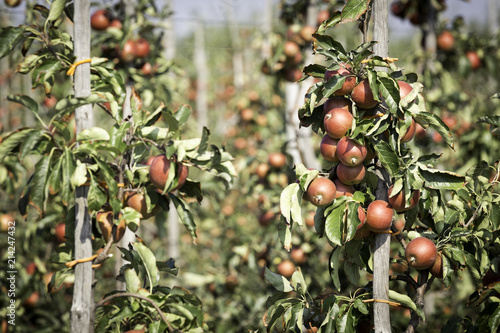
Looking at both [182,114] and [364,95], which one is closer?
[364,95]

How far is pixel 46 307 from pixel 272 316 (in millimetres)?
2383

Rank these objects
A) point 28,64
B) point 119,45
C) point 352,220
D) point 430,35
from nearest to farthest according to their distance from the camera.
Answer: point 352,220, point 28,64, point 119,45, point 430,35

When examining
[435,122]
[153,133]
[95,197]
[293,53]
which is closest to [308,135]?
[293,53]

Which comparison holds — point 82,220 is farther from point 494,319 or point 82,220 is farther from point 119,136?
point 494,319

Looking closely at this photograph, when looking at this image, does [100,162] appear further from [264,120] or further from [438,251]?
[264,120]

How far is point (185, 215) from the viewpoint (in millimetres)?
1577

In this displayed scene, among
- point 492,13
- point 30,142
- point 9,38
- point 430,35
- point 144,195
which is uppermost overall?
point 492,13

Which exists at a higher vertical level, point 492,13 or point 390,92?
point 492,13

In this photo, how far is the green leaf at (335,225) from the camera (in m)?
1.24

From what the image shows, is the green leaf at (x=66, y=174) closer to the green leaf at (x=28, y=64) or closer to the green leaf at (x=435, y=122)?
the green leaf at (x=28, y=64)

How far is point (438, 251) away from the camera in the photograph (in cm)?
141

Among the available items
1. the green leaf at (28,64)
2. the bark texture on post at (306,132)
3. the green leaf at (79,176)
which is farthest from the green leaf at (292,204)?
the bark texture on post at (306,132)

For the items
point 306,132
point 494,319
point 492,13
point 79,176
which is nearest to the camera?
point 79,176

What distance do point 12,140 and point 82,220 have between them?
1.12 feet
